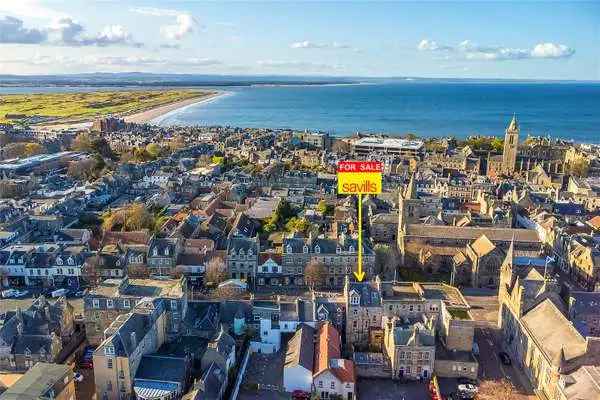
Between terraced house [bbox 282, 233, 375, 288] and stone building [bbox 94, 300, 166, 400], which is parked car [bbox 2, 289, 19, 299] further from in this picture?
terraced house [bbox 282, 233, 375, 288]

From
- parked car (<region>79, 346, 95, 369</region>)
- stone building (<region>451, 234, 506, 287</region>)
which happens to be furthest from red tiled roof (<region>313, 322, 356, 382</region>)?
stone building (<region>451, 234, 506, 287</region>)

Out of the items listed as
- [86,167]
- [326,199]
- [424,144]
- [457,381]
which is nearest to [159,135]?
[86,167]

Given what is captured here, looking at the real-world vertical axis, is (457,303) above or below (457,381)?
above

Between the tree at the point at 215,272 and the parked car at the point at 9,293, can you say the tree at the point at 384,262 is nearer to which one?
the tree at the point at 215,272

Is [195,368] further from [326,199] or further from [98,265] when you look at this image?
[326,199]

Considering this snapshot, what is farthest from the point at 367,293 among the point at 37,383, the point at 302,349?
the point at 37,383

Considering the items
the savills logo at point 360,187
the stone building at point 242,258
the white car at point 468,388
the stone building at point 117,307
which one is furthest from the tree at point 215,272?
the white car at point 468,388
